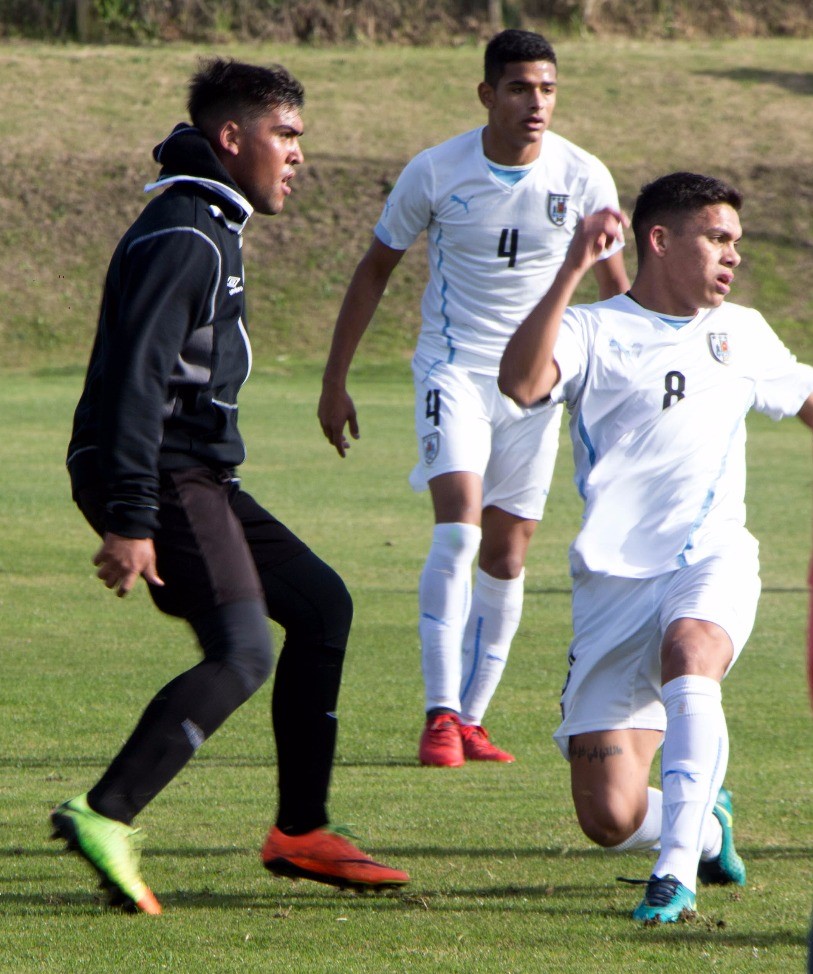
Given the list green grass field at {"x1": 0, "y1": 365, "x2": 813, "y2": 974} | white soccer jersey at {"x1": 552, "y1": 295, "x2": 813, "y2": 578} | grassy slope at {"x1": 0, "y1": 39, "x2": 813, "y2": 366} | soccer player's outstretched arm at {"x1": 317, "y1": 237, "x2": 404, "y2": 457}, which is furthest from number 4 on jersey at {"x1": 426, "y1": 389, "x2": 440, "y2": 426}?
grassy slope at {"x1": 0, "y1": 39, "x2": 813, "y2": 366}

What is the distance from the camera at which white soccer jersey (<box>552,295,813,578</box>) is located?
4.71 meters

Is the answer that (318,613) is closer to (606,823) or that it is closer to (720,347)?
(606,823)

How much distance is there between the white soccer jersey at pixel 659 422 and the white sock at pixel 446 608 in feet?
5.28

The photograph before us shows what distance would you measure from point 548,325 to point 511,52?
2.50 m

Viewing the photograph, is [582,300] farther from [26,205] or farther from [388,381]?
[26,205]

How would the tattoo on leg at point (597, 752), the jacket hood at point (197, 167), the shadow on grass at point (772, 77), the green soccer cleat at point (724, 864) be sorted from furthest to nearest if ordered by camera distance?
the shadow on grass at point (772, 77) → the tattoo on leg at point (597, 752) → the green soccer cleat at point (724, 864) → the jacket hood at point (197, 167)

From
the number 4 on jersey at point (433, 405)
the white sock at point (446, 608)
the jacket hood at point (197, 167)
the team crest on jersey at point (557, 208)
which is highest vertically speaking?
the jacket hood at point (197, 167)

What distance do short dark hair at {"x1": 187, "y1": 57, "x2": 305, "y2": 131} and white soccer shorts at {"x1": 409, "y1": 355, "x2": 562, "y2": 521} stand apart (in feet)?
7.33

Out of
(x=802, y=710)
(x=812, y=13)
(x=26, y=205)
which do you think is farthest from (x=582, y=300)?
(x=802, y=710)

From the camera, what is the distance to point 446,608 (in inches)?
258

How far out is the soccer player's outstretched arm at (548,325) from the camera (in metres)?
4.45

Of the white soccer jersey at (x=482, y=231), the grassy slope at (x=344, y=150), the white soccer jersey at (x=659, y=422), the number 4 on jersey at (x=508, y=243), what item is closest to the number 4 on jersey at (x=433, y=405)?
the white soccer jersey at (x=482, y=231)

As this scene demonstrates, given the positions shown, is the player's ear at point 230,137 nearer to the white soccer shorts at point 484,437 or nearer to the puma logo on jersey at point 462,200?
the white soccer shorts at point 484,437

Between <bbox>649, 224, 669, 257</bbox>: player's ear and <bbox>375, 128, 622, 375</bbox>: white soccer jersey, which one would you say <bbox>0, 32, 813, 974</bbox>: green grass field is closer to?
<bbox>375, 128, 622, 375</bbox>: white soccer jersey
